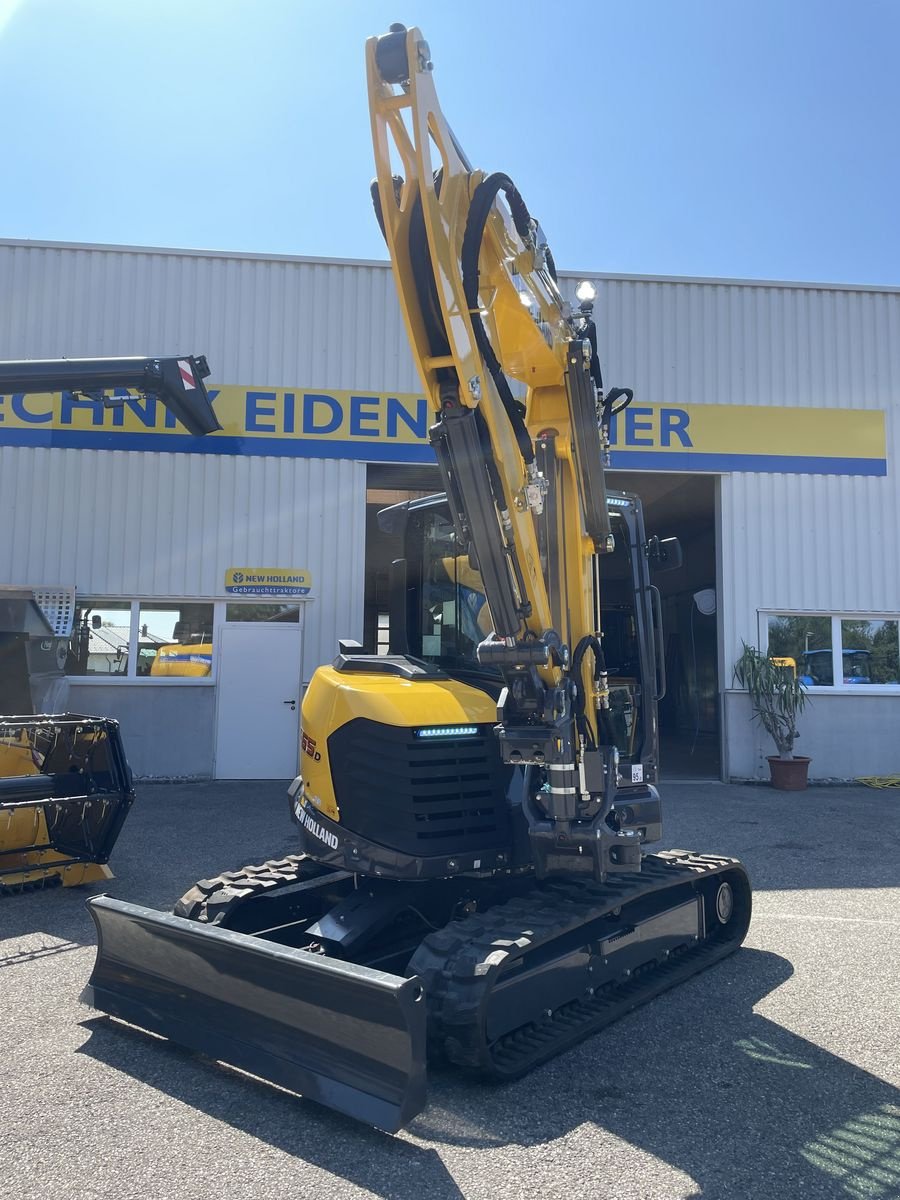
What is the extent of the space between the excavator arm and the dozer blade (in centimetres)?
119

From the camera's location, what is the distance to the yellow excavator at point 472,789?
3.51 metres

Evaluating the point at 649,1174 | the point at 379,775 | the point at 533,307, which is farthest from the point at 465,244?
the point at 649,1174

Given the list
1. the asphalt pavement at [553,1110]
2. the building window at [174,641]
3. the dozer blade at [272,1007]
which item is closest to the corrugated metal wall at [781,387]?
the building window at [174,641]

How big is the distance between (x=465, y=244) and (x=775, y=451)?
10.4 metres

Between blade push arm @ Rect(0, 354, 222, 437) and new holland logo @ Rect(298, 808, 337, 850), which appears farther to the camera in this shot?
blade push arm @ Rect(0, 354, 222, 437)

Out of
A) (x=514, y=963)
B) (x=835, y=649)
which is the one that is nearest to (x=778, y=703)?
(x=835, y=649)

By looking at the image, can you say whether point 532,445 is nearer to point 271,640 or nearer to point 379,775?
point 379,775

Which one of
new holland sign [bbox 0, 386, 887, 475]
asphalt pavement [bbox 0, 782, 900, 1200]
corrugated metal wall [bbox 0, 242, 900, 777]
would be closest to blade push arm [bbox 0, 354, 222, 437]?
new holland sign [bbox 0, 386, 887, 475]

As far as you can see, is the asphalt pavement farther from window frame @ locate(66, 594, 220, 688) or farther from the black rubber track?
window frame @ locate(66, 594, 220, 688)

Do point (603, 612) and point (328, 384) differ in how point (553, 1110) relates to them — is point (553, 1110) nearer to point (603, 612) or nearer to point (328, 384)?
point (603, 612)

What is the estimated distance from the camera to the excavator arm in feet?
12.3

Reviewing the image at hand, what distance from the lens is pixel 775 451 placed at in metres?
13.2

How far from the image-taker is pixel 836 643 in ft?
42.7

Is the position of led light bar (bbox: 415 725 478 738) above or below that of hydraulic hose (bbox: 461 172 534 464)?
below
